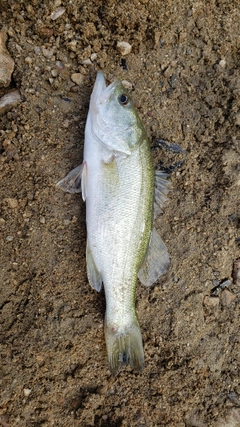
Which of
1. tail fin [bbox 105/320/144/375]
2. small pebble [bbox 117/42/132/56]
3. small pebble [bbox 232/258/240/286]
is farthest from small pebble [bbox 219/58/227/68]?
tail fin [bbox 105/320/144/375]

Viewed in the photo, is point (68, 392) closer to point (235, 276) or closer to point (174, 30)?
point (235, 276)

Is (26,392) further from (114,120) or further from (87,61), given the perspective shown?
(87,61)

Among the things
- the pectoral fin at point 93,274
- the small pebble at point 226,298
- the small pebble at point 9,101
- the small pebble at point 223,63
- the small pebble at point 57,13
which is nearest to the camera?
the pectoral fin at point 93,274

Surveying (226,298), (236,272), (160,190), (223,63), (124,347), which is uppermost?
(223,63)

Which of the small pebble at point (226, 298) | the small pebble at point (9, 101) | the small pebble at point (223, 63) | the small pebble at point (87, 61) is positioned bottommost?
the small pebble at point (226, 298)

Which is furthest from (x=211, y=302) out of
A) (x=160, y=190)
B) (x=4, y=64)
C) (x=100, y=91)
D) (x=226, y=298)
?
(x=4, y=64)

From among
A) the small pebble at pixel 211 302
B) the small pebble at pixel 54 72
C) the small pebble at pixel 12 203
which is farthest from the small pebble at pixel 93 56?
the small pebble at pixel 211 302

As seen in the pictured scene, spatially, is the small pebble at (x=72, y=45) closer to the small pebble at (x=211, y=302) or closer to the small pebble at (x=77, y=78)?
the small pebble at (x=77, y=78)
